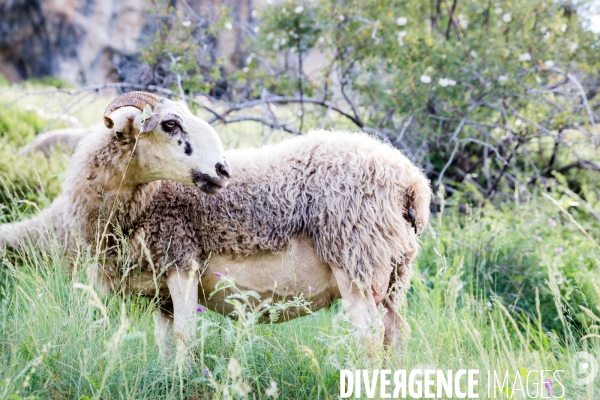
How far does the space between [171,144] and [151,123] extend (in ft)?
0.48

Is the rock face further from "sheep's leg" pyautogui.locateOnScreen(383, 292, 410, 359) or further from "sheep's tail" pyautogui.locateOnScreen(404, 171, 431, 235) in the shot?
"sheep's leg" pyautogui.locateOnScreen(383, 292, 410, 359)

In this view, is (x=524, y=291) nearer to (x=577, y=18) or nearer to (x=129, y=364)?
(x=129, y=364)

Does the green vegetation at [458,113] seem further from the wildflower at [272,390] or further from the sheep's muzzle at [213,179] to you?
the wildflower at [272,390]

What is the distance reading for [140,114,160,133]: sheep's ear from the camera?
9.78 ft

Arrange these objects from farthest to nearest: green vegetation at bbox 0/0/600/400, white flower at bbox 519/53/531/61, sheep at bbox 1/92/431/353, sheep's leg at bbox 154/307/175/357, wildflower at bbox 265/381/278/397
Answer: white flower at bbox 519/53/531/61
green vegetation at bbox 0/0/600/400
sheep's leg at bbox 154/307/175/357
sheep at bbox 1/92/431/353
wildflower at bbox 265/381/278/397

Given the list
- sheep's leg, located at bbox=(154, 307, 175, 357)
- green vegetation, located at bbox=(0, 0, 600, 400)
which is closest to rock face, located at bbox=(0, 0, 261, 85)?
green vegetation, located at bbox=(0, 0, 600, 400)

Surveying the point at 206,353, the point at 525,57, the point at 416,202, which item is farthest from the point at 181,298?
the point at 525,57

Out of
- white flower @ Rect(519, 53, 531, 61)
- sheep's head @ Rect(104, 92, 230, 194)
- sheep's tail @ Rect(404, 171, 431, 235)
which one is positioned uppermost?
white flower @ Rect(519, 53, 531, 61)

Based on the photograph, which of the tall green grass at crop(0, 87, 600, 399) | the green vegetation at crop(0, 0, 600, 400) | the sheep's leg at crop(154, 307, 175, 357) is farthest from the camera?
the green vegetation at crop(0, 0, 600, 400)

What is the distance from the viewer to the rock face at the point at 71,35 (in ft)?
54.6

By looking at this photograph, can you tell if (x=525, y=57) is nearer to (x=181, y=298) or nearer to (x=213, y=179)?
(x=213, y=179)

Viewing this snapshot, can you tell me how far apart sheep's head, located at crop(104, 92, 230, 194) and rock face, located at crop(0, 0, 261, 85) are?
44.7 feet

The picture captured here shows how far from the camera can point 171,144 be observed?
3051 millimetres

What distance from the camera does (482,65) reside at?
6395mm
